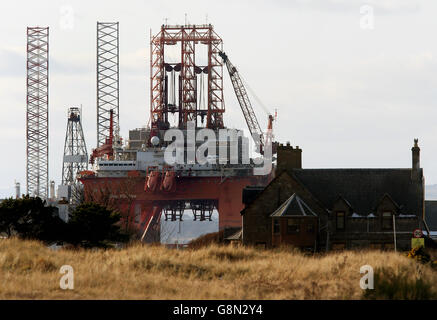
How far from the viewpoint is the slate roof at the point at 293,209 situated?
50781mm

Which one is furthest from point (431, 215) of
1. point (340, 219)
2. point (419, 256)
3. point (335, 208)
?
point (419, 256)

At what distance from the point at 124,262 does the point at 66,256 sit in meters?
4.32

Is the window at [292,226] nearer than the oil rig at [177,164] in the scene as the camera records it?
Yes

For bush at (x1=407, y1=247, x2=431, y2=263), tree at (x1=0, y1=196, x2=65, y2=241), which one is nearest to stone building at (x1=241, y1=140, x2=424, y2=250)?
tree at (x1=0, y1=196, x2=65, y2=241)

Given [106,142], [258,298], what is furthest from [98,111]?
[258,298]

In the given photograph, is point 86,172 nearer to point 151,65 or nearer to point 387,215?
point 151,65

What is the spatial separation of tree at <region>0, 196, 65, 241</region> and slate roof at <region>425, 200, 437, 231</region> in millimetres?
34562

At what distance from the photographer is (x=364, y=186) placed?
54.5 metres

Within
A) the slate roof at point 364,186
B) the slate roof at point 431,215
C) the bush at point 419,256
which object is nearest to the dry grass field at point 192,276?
the bush at point 419,256

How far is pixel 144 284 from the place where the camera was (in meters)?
24.4

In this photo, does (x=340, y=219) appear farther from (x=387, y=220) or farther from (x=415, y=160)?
(x=415, y=160)

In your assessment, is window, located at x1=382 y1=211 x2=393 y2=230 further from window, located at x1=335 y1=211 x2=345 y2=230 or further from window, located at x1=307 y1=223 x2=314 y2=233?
window, located at x1=307 y1=223 x2=314 y2=233

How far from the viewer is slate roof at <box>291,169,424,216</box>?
53.7 m

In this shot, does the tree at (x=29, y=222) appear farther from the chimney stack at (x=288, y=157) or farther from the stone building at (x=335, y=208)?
the chimney stack at (x=288, y=157)
